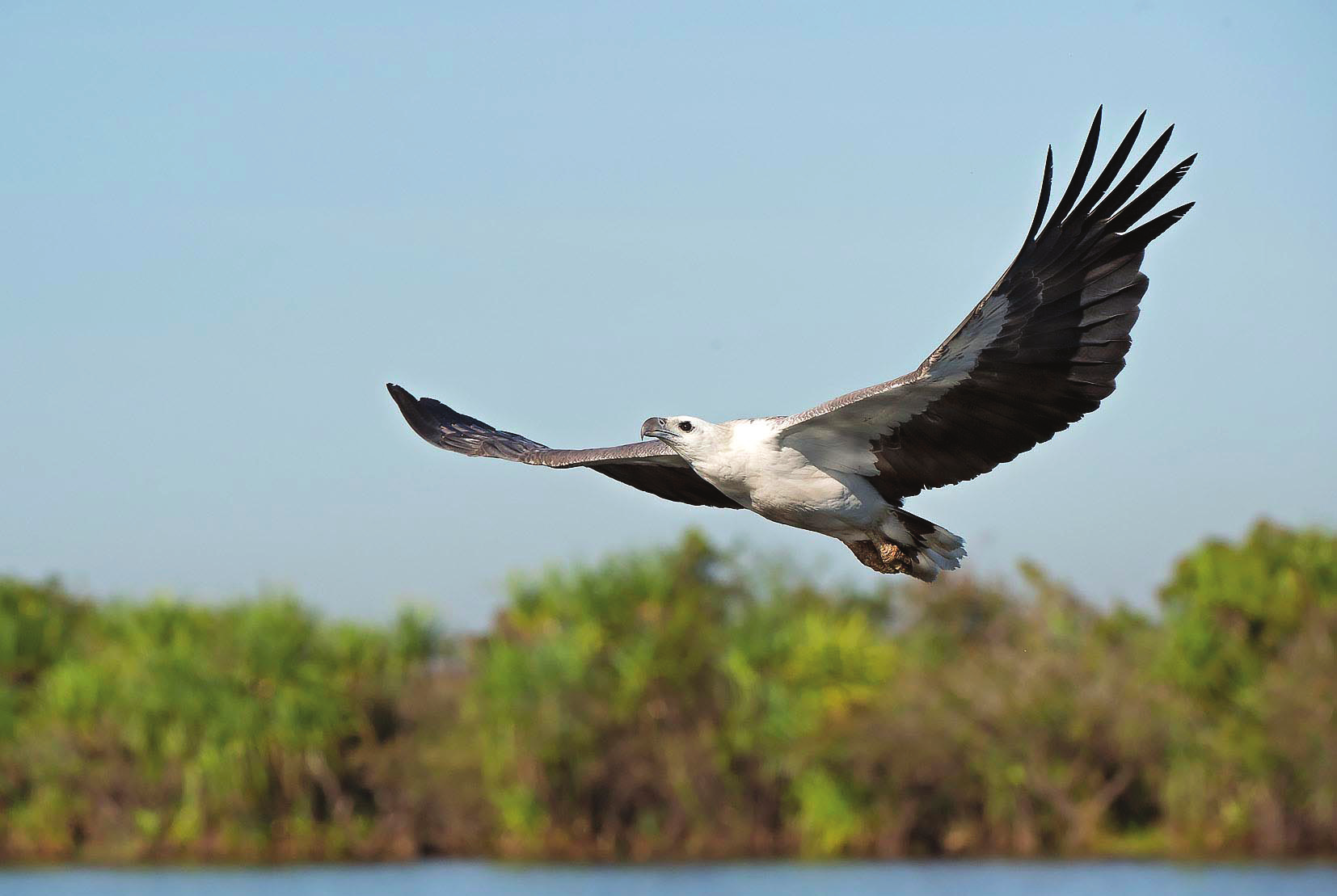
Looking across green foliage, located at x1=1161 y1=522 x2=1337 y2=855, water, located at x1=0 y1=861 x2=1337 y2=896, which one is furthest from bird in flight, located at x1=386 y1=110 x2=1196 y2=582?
green foliage, located at x1=1161 y1=522 x2=1337 y2=855

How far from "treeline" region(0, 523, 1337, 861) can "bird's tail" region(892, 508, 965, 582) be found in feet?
108

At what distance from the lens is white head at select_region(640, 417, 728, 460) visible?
1051 centimetres

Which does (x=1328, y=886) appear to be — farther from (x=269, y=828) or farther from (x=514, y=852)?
(x=269, y=828)

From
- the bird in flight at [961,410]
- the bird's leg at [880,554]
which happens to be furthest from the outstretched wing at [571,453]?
the bird's leg at [880,554]

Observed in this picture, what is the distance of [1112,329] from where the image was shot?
381 inches

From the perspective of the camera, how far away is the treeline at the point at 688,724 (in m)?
43.3

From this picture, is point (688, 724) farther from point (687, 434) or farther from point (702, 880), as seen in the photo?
point (687, 434)

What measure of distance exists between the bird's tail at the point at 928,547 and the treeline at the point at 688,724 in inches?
1301

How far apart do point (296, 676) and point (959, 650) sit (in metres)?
18.7

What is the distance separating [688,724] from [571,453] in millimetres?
37797

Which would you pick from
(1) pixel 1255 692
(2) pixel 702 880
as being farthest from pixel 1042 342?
(2) pixel 702 880

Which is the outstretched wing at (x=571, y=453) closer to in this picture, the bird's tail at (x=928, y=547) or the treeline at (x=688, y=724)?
the bird's tail at (x=928, y=547)

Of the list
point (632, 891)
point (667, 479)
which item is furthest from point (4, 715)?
point (667, 479)

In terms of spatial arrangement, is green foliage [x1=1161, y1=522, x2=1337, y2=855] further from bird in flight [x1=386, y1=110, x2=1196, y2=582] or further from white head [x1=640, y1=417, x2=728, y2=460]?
white head [x1=640, y1=417, x2=728, y2=460]
